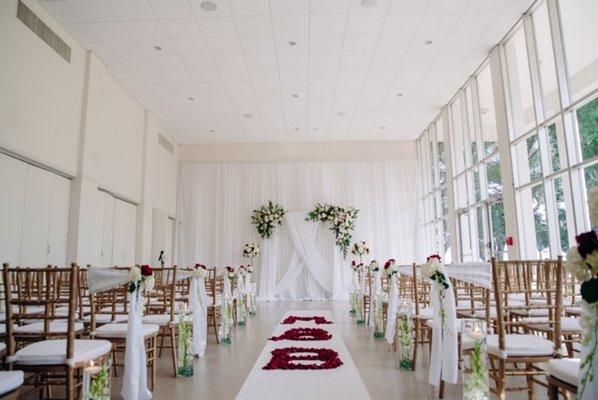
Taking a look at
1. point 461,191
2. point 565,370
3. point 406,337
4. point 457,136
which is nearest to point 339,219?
point 461,191

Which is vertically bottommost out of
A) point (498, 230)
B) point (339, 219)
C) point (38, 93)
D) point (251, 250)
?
point (251, 250)

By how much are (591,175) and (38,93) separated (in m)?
7.27

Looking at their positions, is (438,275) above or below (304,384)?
above

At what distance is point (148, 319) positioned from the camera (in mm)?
4039

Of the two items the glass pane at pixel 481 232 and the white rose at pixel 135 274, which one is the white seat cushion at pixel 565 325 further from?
→ the glass pane at pixel 481 232

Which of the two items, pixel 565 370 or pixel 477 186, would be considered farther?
pixel 477 186

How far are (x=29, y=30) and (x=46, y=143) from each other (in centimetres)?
151

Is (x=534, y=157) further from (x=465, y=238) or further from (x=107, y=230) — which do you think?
(x=107, y=230)

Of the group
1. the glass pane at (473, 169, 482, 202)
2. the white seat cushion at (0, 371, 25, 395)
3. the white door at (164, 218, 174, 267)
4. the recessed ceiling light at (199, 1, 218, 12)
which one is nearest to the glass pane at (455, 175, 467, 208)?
the glass pane at (473, 169, 482, 202)

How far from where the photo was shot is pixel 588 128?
511cm

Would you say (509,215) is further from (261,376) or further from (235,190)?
(235,190)

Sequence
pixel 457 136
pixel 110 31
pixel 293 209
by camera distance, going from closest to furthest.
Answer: pixel 110 31 → pixel 457 136 → pixel 293 209

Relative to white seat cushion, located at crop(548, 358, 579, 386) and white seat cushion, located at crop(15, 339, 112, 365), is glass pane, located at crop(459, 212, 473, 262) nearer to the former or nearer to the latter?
white seat cushion, located at crop(548, 358, 579, 386)

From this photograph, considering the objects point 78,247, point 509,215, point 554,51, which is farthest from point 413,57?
point 78,247
